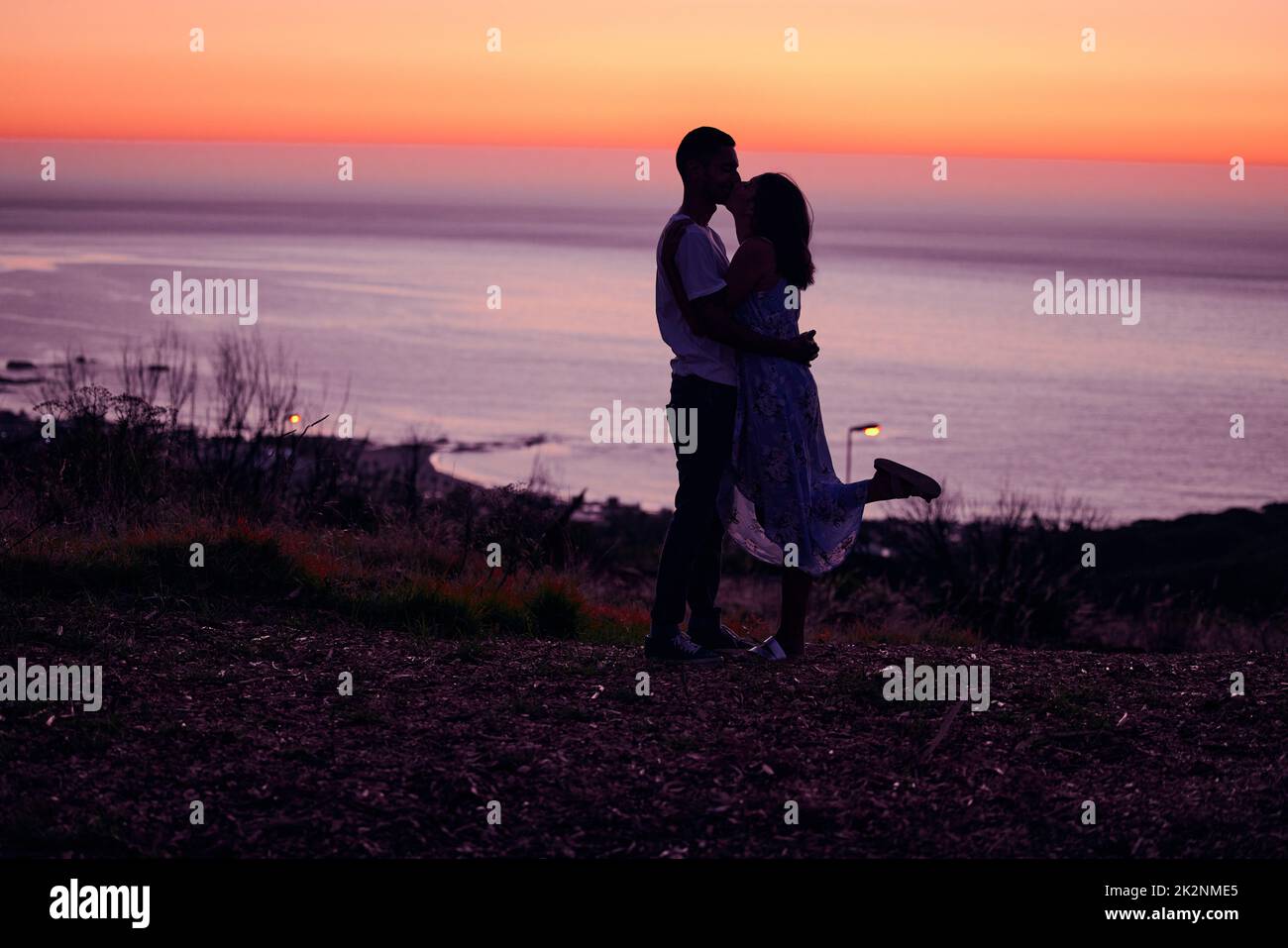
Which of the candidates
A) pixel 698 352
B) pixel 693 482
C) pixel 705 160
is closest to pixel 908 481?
pixel 693 482

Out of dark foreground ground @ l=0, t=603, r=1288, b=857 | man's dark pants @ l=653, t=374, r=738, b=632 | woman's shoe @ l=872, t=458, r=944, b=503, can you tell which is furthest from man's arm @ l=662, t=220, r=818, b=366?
dark foreground ground @ l=0, t=603, r=1288, b=857

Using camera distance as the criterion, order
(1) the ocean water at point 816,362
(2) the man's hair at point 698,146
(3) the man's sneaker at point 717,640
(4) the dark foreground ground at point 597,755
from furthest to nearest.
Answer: (1) the ocean water at point 816,362
(3) the man's sneaker at point 717,640
(2) the man's hair at point 698,146
(4) the dark foreground ground at point 597,755

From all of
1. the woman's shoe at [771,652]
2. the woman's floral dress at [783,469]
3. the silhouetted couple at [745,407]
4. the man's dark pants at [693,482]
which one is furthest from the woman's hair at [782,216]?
the woman's shoe at [771,652]

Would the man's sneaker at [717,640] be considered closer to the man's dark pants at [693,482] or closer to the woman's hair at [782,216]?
the man's dark pants at [693,482]

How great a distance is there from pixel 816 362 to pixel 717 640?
54200mm

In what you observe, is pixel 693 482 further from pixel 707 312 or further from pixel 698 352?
pixel 707 312

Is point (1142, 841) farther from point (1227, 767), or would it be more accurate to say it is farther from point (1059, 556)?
point (1059, 556)

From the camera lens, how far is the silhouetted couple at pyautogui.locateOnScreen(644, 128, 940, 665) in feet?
18.7

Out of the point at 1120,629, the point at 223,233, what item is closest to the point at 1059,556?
the point at 1120,629

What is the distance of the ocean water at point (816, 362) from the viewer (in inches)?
1446

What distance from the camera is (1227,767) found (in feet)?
15.9

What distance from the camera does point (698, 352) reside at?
5805mm

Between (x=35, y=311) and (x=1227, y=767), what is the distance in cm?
5259

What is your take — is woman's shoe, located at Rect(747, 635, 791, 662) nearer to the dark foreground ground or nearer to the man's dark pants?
the dark foreground ground
